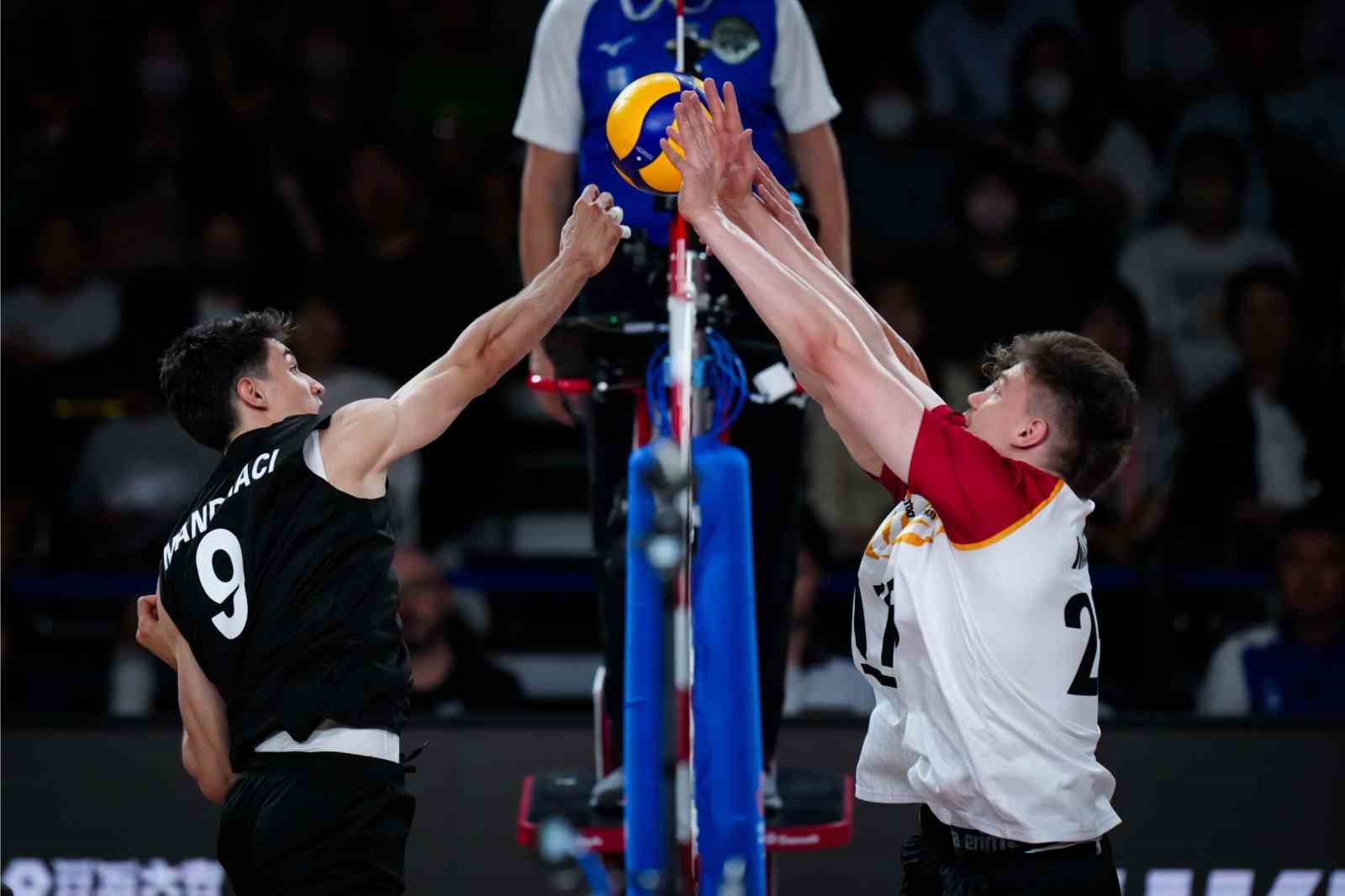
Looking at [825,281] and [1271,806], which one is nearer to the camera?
[825,281]

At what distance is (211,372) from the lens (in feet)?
11.5

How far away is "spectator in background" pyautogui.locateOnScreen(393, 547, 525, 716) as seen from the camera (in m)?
5.71

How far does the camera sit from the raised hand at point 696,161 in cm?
307

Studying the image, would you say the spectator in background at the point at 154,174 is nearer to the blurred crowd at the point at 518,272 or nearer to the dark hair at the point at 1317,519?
the blurred crowd at the point at 518,272

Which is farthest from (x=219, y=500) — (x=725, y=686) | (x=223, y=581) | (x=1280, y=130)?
(x=1280, y=130)

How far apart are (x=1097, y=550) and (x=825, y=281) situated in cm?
315

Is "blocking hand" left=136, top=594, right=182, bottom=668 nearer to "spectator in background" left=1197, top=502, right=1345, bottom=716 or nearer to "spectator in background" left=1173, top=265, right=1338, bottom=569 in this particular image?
"spectator in background" left=1197, top=502, right=1345, bottom=716

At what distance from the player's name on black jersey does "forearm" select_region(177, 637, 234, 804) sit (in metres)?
0.22

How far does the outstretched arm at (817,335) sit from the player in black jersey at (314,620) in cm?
36

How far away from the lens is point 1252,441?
21.0ft

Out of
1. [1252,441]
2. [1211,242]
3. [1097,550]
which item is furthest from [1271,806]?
[1211,242]

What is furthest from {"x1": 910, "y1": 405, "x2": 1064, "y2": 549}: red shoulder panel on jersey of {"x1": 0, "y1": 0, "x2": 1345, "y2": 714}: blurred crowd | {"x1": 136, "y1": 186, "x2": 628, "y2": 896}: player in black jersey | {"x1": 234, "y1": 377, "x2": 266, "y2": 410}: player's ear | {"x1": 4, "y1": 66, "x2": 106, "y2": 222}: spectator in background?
{"x1": 4, "y1": 66, "x2": 106, "y2": 222}: spectator in background

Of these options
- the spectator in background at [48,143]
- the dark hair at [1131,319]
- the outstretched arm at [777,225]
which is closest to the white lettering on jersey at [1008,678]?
the outstretched arm at [777,225]

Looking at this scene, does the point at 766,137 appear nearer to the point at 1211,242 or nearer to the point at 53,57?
the point at 1211,242
